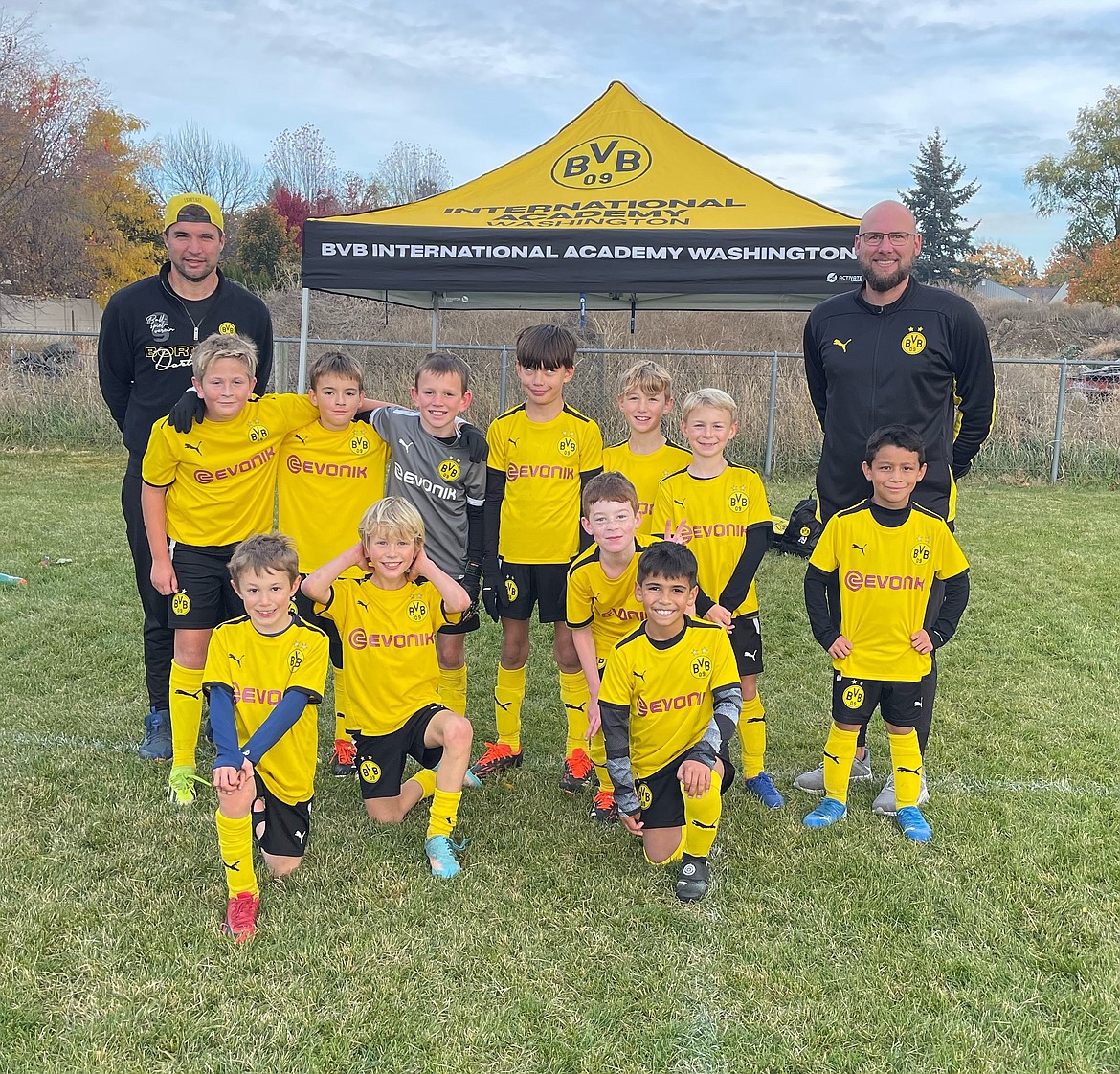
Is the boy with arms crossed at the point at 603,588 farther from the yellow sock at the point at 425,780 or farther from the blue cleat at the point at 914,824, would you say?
the blue cleat at the point at 914,824

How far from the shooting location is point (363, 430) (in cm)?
388

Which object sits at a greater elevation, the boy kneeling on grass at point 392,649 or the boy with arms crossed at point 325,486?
the boy with arms crossed at point 325,486

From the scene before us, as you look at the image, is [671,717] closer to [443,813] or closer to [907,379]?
[443,813]

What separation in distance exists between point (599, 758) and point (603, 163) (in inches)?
223

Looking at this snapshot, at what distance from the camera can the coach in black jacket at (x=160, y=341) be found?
3889 mm

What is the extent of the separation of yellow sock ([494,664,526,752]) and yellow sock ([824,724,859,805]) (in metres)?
1.36

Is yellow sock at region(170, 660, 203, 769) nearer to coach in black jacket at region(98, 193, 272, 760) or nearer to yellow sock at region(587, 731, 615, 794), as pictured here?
coach in black jacket at region(98, 193, 272, 760)

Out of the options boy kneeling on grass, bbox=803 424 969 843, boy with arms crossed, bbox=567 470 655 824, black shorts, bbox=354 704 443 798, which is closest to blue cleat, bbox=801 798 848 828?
boy kneeling on grass, bbox=803 424 969 843

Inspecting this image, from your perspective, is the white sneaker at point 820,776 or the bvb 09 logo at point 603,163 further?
the bvb 09 logo at point 603,163

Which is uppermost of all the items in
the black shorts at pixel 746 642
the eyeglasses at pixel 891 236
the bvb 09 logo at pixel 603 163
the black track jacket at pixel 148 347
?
the bvb 09 logo at pixel 603 163

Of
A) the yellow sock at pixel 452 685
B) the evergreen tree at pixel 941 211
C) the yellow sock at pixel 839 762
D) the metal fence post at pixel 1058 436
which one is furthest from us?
the evergreen tree at pixel 941 211

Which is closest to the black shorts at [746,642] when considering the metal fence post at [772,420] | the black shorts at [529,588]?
the black shorts at [529,588]

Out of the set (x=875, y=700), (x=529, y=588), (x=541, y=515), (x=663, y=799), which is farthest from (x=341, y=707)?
(x=875, y=700)

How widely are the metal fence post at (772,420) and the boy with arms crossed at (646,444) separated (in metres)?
8.41
